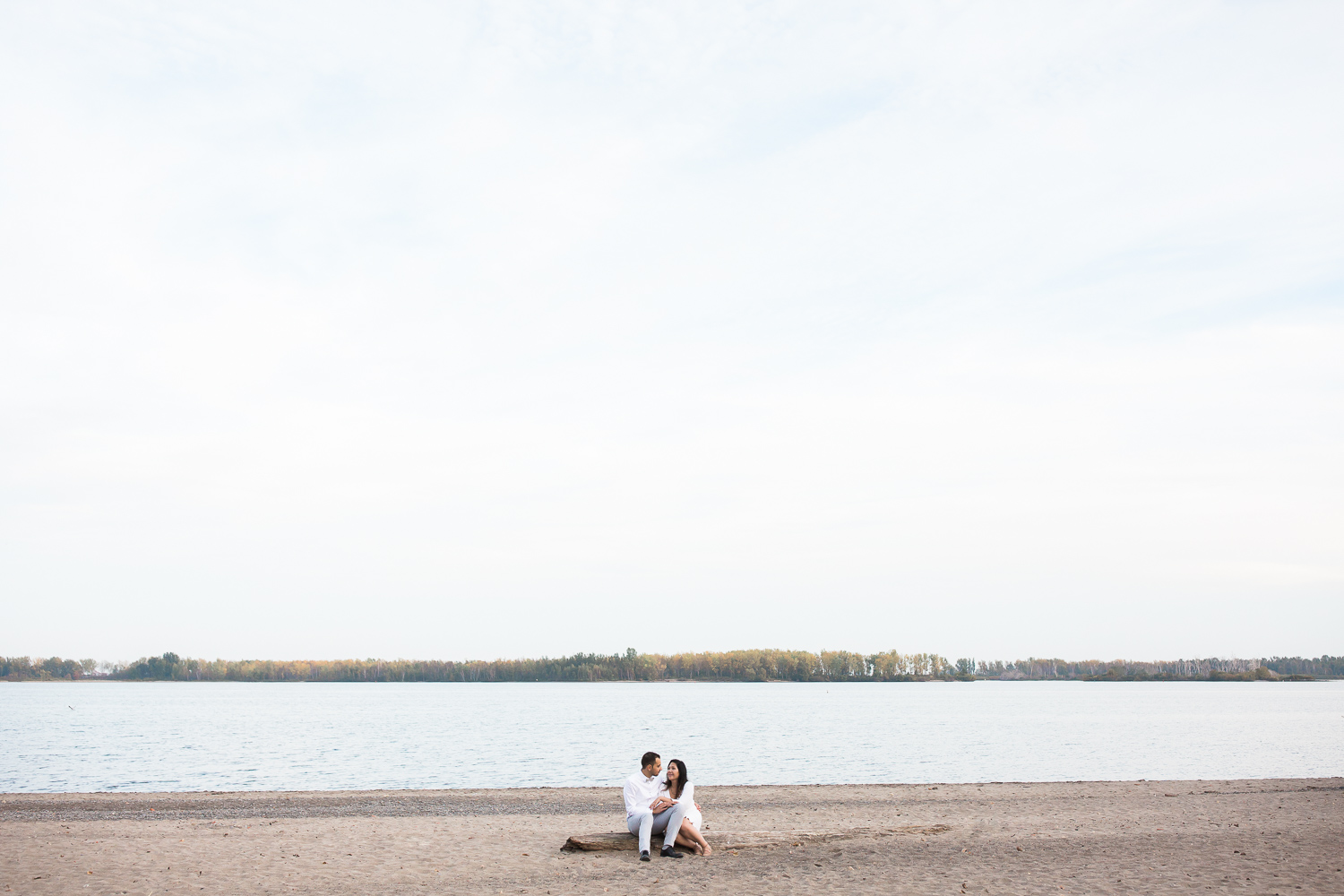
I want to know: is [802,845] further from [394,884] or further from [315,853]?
[315,853]

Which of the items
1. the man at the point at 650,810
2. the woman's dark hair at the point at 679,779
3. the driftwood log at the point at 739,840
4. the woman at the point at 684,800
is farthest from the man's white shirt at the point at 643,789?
the driftwood log at the point at 739,840

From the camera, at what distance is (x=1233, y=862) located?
14.1m

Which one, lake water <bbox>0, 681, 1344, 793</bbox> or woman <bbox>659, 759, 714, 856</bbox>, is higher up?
woman <bbox>659, 759, 714, 856</bbox>

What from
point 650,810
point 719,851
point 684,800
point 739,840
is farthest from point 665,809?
point 739,840

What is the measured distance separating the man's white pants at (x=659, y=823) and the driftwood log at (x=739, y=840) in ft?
1.72

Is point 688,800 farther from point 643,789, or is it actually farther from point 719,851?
point 719,851

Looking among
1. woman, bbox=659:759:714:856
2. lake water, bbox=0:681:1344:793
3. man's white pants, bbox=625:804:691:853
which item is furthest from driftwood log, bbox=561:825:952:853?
lake water, bbox=0:681:1344:793

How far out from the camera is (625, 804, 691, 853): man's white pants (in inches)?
585

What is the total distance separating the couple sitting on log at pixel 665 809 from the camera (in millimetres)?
14914

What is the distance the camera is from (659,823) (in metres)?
15.2

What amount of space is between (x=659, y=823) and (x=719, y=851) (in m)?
1.21

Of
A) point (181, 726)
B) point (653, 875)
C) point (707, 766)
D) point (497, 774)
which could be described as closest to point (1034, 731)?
point (707, 766)

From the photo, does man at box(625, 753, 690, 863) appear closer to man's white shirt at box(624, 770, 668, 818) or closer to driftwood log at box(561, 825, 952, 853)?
man's white shirt at box(624, 770, 668, 818)

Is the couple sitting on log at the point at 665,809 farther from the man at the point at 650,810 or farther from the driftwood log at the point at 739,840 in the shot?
the driftwood log at the point at 739,840
